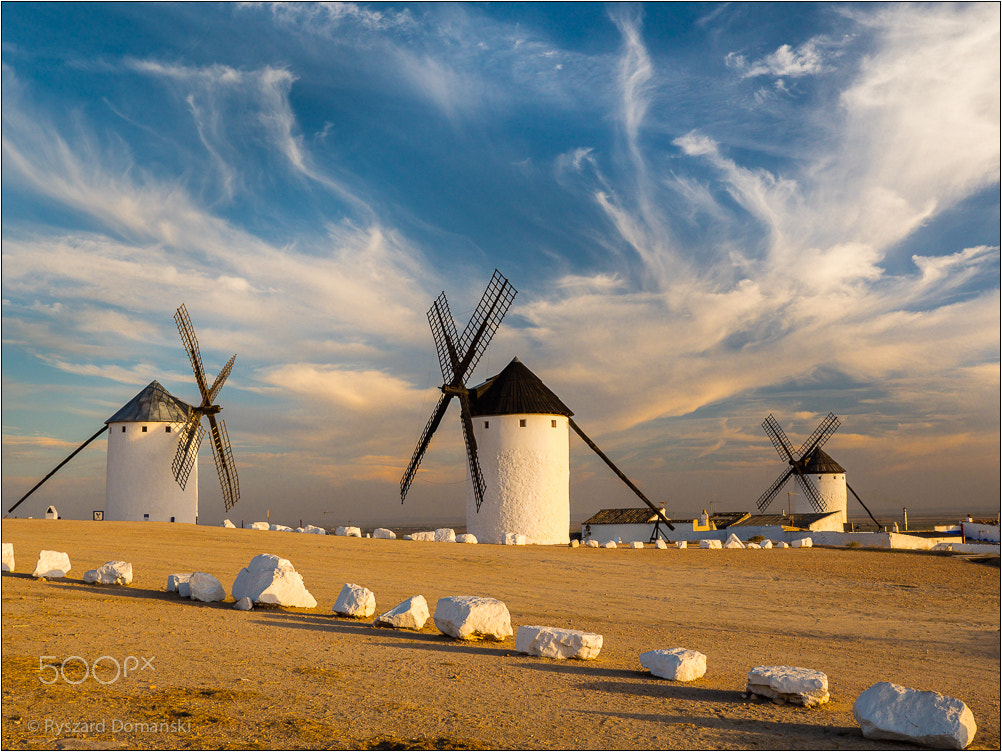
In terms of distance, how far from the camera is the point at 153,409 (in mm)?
35406

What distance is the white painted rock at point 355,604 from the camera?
33.9 feet

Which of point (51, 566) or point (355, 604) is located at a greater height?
point (51, 566)

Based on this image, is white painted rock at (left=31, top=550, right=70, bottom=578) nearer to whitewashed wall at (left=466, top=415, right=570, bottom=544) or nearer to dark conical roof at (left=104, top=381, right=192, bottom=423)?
whitewashed wall at (left=466, top=415, right=570, bottom=544)

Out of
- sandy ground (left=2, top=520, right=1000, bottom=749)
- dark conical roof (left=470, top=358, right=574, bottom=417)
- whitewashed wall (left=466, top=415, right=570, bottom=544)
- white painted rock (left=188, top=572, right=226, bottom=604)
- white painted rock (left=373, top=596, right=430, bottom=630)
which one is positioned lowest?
sandy ground (left=2, top=520, right=1000, bottom=749)

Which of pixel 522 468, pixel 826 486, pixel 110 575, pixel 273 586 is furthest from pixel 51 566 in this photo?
pixel 826 486

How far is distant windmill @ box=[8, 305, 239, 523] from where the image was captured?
34688mm

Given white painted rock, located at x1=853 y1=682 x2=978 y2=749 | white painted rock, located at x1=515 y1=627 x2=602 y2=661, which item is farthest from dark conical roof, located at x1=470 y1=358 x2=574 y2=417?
white painted rock, located at x1=853 y1=682 x2=978 y2=749

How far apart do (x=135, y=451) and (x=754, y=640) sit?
103 ft

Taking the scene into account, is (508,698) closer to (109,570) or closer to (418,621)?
(418,621)

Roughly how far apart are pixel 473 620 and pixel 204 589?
4.33 metres

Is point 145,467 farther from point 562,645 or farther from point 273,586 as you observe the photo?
A: point 562,645

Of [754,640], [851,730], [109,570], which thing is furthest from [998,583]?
[109,570]

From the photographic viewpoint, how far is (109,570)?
40.5ft

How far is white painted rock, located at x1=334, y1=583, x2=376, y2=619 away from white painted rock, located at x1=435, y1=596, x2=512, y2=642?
1.47 metres
